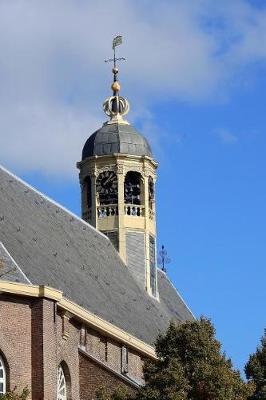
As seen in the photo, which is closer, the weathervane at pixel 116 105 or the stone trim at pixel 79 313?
the stone trim at pixel 79 313

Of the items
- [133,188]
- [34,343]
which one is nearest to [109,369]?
[34,343]

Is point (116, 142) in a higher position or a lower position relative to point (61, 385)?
higher

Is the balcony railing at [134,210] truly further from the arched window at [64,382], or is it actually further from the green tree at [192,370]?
the green tree at [192,370]

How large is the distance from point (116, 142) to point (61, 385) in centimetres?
1659

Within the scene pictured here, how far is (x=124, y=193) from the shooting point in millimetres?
52594

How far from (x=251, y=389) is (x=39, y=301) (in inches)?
240

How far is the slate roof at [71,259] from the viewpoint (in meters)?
39.4

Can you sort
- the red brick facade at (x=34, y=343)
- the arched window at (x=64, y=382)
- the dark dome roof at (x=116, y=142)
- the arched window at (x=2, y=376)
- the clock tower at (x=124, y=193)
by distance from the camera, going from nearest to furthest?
the arched window at (x=2, y=376)
the red brick facade at (x=34, y=343)
the arched window at (x=64, y=382)
the clock tower at (x=124, y=193)
the dark dome roof at (x=116, y=142)

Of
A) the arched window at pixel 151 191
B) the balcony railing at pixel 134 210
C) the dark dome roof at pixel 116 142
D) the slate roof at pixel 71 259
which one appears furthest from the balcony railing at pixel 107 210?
the dark dome roof at pixel 116 142

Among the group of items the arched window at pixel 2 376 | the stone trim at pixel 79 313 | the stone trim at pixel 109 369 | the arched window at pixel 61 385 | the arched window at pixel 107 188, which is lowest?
the arched window at pixel 2 376

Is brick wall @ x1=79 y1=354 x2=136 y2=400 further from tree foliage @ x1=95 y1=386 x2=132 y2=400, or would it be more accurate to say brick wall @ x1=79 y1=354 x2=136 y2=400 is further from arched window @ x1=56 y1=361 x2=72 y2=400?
tree foliage @ x1=95 y1=386 x2=132 y2=400

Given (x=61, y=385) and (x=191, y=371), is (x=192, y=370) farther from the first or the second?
(x=61, y=385)

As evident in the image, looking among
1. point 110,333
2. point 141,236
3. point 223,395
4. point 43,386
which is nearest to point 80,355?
point 110,333

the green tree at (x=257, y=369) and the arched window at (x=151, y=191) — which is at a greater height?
the arched window at (x=151, y=191)
